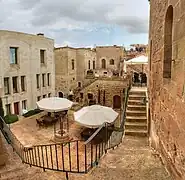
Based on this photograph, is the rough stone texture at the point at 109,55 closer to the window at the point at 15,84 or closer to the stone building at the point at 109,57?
the stone building at the point at 109,57

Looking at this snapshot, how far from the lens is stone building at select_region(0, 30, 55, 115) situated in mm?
16297

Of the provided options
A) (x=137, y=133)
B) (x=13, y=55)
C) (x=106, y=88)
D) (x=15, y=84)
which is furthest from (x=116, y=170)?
(x=106, y=88)

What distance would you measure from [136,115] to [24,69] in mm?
12763

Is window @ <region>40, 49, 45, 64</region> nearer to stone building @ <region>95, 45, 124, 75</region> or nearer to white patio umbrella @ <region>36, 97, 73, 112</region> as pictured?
white patio umbrella @ <region>36, 97, 73, 112</region>

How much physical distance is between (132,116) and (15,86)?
1236 centimetres

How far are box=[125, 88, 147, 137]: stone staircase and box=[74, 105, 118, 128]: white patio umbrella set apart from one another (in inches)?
77.0

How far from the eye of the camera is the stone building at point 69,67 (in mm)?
27097

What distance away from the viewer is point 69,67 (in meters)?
27.7

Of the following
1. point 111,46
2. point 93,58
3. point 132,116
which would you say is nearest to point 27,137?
point 132,116

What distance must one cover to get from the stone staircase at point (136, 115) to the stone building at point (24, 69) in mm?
10852

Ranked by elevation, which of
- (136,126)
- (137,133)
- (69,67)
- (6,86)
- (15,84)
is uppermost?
(69,67)


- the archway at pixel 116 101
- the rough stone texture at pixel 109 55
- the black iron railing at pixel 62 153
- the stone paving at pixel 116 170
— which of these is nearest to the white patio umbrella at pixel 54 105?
the black iron railing at pixel 62 153

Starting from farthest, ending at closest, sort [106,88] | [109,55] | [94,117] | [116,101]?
1. [109,55]
2. [116,101]
3. [106,88]
4. [94,117]

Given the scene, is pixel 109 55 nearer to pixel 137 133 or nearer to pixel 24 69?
pixel 24 69
